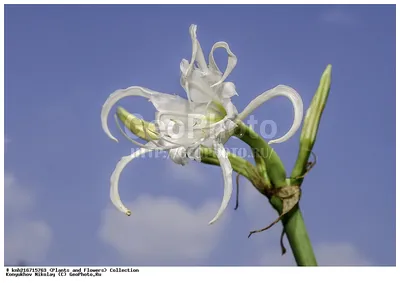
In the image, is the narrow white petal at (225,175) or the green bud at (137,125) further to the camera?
the green bud at (137,125)

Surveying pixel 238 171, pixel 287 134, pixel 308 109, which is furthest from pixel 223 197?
pixel 308 109

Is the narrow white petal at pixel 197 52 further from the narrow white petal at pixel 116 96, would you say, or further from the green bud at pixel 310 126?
the green bud at pixel 310 126

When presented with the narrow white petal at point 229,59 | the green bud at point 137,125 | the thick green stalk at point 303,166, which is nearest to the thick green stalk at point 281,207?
the thick green stalk at point 303,166

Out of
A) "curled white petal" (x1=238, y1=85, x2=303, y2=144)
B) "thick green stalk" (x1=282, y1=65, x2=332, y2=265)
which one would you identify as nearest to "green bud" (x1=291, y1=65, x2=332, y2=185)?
"thick green stalk" (x1=282, y1=65, x2=332, y2=265)

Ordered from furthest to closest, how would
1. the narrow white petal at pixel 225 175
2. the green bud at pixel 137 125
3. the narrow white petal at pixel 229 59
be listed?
the green bud at pixel 137 125
the narrow white petal at pixel 229 59
the narrow white petal at pixel 225 175

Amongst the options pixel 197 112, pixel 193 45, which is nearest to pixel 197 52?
pixel 193 45

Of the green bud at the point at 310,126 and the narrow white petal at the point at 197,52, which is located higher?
the narrow white petal at the point at 197,52

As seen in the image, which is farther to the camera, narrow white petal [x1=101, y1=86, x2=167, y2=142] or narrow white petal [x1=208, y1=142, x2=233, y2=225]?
narrow white petal [x1=101, y1=86, x2=167, y2=142]

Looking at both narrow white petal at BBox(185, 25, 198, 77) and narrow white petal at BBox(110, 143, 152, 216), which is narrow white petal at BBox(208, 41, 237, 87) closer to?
narrow white petal at BBox(185, 25, 198, 77)
